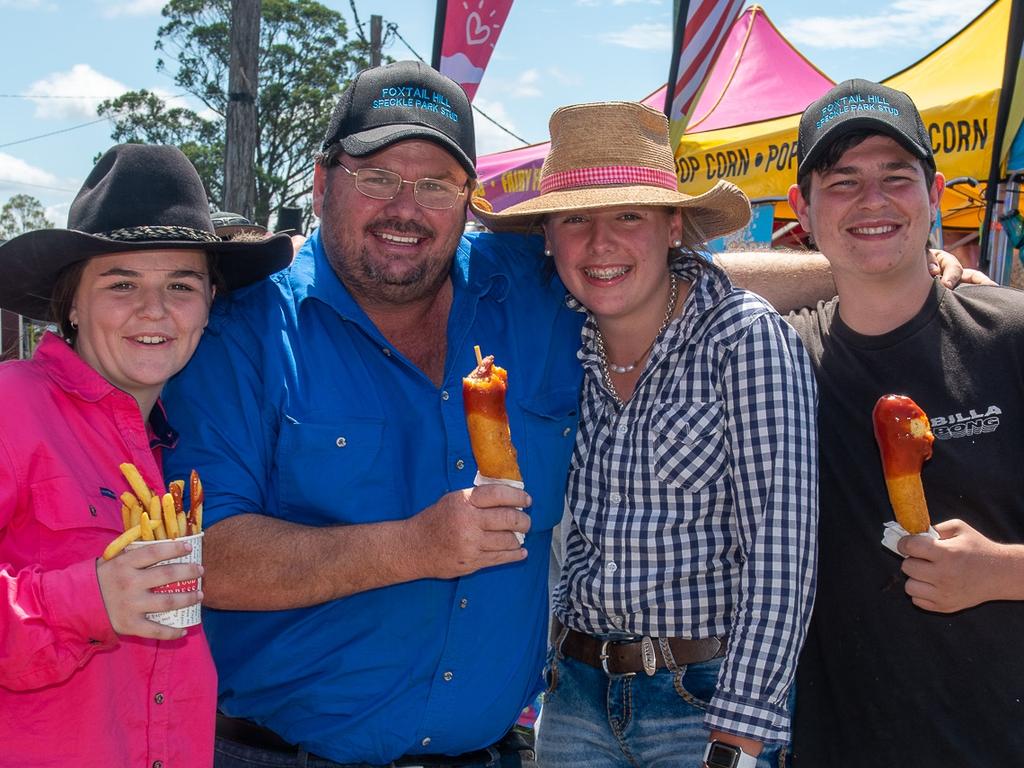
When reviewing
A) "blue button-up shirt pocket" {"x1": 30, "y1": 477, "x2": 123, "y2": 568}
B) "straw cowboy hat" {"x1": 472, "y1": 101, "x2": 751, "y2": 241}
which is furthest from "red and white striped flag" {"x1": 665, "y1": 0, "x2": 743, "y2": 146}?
"blue button-up shirt pocket" {"x1": 30, "y1": 477, "x2": 123, "y2": 568}

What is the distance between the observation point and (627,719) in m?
2.87

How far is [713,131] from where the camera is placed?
32.6ft

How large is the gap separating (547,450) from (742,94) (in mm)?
9788

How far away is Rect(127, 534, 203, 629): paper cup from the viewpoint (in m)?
2.19

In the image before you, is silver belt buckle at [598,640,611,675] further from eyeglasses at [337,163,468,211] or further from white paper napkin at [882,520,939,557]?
eyeglasses at [337,163,468,211]

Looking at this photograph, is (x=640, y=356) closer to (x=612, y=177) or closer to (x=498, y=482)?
(x=612, y=177)

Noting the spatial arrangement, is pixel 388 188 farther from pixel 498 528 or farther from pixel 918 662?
pixel 918 662

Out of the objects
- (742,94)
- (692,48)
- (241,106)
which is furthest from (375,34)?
(692,48)

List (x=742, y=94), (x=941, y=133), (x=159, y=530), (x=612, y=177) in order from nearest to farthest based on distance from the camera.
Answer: (x=159, y=530) < (x=612, y=177) < (x=941, y=133) < (x=742, y=94)

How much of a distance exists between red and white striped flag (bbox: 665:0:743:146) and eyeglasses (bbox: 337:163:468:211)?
456cm

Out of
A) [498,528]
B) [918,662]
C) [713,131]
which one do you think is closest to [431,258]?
[498,528]

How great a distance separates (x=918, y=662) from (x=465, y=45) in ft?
18.0

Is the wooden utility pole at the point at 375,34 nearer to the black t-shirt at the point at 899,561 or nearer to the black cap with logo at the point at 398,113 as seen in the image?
the black cap with logo at the point at 398,113

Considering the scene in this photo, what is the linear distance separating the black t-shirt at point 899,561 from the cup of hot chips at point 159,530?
1870 millimetres
